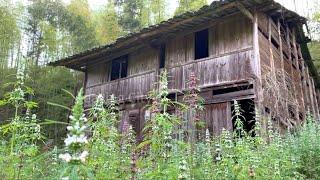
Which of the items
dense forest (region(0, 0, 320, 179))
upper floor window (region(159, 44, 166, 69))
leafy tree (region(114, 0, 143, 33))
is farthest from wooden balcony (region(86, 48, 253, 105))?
leafy tree (region(114, 0, 143, 33))

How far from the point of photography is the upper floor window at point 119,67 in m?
16.1

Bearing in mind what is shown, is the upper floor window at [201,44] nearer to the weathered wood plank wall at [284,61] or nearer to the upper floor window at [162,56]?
the upper floor window at [162,56]

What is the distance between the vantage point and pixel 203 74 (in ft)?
40.3

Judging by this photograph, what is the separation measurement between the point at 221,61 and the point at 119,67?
20.1ft

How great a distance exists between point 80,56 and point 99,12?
1197cm

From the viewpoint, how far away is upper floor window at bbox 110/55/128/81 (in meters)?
16.1

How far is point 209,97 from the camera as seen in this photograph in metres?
12.0

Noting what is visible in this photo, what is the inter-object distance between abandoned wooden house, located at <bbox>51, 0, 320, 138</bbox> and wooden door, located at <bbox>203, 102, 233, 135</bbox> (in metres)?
0.03

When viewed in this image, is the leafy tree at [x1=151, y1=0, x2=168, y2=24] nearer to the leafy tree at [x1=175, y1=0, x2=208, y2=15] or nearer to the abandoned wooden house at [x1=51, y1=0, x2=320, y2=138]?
the leafy tree at [x1=175, y1=0, x2=208, y2=15]

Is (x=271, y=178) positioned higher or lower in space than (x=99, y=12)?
lower

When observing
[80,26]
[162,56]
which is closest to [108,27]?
[80,26]

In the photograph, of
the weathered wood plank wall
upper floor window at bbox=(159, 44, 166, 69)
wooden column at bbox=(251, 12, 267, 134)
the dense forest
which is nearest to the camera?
the dense forest

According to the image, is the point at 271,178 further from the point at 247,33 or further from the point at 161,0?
the point at 161,0

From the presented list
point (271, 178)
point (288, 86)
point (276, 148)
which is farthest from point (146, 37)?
point (271, 178)
